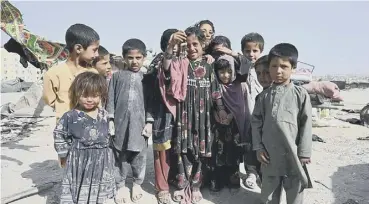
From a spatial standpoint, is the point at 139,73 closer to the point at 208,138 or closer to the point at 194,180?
the point at 208,138

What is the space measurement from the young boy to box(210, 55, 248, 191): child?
4.13ft

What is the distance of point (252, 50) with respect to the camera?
3.63 meters

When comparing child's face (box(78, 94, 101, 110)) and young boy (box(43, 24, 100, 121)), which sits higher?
young boy (box(43, 24, 100, 121))

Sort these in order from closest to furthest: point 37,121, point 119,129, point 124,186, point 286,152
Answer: point 286,152 → point 119,129 → point 124,186 → point 37,121

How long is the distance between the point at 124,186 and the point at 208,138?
1027 mm

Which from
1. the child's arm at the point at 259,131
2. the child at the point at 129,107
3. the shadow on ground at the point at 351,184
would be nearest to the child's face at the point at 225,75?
the child's arm at the point at 259,131

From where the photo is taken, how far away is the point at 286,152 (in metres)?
2.70

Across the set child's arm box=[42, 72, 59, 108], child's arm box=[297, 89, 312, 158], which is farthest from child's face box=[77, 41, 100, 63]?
child's arm box=[297, 89, 312, 158]

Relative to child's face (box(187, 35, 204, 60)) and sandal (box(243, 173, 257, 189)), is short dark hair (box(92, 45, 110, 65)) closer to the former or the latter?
child's face (box(187, 35, 204, 60))

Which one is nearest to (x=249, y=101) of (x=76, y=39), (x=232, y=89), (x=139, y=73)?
(x=232, y=89)

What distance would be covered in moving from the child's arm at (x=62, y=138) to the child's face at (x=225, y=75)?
1561 millimetres

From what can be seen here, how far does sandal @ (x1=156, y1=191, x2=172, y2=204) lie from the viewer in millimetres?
3258

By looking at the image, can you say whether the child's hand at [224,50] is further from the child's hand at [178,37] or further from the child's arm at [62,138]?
the child's arm at [62,138]

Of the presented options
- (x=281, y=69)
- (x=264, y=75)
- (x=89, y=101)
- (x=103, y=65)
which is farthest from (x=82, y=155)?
(x=264, y=75)
